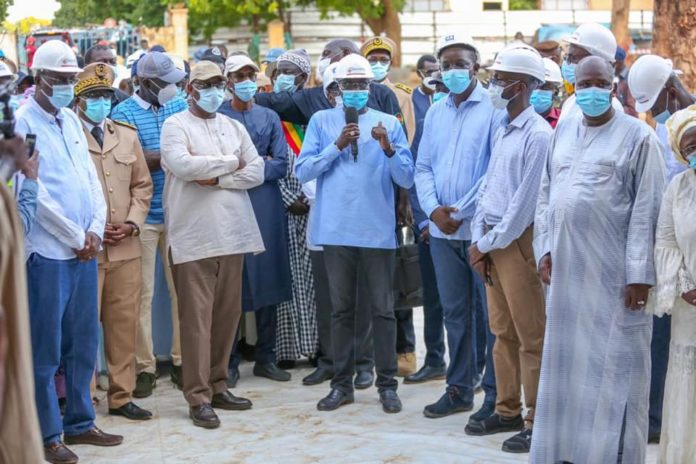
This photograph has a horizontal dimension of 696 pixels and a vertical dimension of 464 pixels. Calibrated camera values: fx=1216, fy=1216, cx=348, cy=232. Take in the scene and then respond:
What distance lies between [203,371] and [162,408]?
0.63 m

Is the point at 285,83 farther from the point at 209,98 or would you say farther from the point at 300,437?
the point at 300,437

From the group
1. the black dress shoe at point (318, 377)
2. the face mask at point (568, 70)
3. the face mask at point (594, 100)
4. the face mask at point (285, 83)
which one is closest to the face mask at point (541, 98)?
the face mask at point (568, 70)

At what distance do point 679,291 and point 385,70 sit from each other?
14.4 feet

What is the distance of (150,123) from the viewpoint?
891cm

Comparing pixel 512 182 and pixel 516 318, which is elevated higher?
pixel 512 182

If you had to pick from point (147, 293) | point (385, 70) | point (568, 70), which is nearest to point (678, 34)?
point (385, 70)

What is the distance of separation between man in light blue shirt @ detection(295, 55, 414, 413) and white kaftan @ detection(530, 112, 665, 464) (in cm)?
200

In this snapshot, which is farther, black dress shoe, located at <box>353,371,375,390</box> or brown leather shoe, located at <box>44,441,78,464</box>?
black dress shoe, located at <box>353,371,375,390</box>

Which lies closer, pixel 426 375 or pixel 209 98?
pixel 209 98

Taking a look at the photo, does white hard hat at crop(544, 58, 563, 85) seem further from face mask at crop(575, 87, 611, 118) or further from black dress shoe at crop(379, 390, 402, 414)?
black dress shoe at crop(379, 390, 402, 414)

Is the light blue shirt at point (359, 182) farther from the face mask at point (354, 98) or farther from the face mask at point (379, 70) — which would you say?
the face mask at point (379, 70)

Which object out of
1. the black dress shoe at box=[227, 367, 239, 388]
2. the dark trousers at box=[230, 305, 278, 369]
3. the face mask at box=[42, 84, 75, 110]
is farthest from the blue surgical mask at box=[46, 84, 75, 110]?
the dark trousers at box=[230, 305, 278, 369]

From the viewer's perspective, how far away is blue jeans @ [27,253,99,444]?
6.96 metres

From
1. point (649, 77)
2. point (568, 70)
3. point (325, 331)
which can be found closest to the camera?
point (649, 77)
